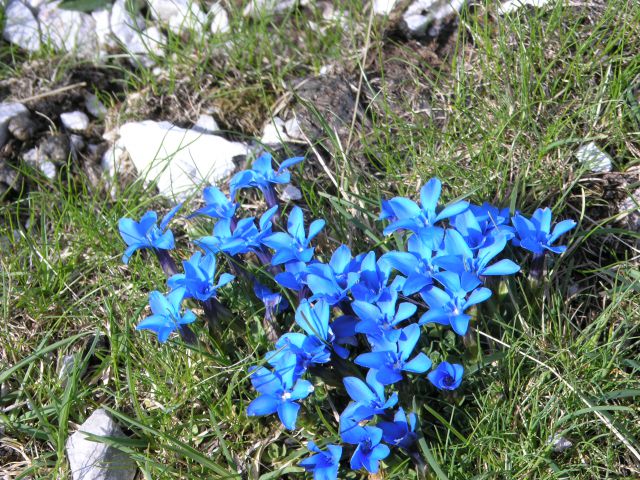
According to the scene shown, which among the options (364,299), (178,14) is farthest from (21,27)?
(364,299)

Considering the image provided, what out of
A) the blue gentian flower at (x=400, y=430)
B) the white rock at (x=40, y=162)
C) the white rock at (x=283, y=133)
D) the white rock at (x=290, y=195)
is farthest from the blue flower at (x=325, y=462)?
the white rock at (x=40, y=162)

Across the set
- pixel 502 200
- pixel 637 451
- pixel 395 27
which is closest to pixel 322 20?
pixel 395 27

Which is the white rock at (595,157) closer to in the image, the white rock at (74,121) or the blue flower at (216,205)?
the blue flower at (216,205)

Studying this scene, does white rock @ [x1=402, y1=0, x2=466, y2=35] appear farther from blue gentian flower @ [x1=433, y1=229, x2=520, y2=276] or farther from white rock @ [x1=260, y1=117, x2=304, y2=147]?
blue gentian flower @ [x1=433, y1=229, x2=520, y2=276]

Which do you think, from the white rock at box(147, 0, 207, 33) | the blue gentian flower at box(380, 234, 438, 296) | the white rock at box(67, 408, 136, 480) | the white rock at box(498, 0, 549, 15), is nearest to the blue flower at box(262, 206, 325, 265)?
the blue gentian flower at box(380, 234, 438, 296)

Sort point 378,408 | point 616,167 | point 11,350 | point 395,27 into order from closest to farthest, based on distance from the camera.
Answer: point 378,408, point 11,350, point 616,167, point 395,27

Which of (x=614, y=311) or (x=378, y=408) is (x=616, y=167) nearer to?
(x=614, y=311)
